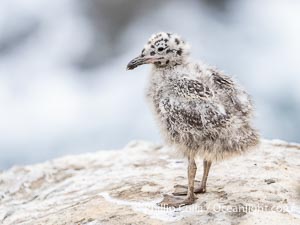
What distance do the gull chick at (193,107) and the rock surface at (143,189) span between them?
0.61 feet

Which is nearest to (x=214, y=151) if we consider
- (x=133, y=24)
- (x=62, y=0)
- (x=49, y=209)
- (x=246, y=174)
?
(x=246, y=174)

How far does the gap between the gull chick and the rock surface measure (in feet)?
0.61

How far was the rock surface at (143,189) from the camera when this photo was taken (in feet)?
14.3

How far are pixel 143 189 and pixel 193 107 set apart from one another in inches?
33.2

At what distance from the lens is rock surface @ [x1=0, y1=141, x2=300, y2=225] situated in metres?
4.35

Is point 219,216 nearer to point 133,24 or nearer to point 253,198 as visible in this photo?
point 253,198

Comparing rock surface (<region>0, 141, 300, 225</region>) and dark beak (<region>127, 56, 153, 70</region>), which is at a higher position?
dark beak (<region>127, 56, 153, 70</region>)

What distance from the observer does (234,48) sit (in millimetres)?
11609

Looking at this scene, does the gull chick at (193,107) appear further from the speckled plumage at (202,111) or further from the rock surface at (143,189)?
the rock surface at (143,189)

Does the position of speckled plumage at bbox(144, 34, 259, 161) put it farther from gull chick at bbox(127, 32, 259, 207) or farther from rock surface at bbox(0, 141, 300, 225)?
rock surface at bbox(0, 141, 300, 225)

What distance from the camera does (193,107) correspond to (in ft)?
14.4

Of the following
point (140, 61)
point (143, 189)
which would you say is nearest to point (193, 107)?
point (140, 61)

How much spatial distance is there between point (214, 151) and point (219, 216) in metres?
0.41

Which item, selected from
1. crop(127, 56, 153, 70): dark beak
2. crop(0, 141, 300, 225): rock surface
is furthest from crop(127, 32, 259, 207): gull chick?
crop(0, 141, 300, 225): rock surface
